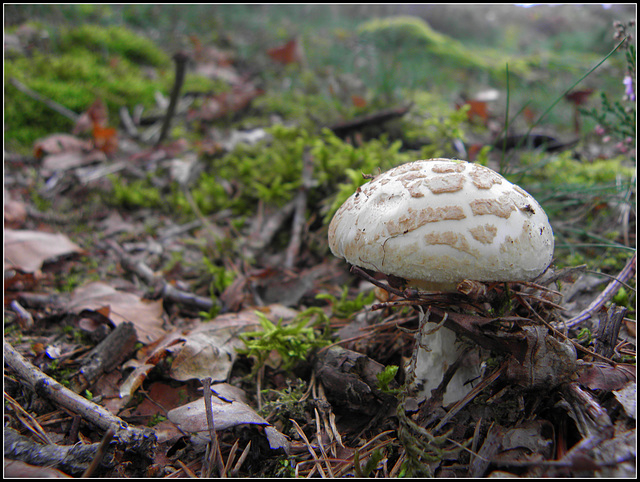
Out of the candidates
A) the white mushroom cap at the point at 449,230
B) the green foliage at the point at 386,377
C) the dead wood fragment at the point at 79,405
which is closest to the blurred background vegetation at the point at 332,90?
the white mushroom cap at the point at 449,230

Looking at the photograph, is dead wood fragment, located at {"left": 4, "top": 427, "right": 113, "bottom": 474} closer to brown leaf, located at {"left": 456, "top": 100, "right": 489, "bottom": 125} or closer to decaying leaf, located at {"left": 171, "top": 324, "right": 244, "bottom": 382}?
decaying leaf, located at {"left": 171, "top": 324, "right": 244, "bottom": 382}

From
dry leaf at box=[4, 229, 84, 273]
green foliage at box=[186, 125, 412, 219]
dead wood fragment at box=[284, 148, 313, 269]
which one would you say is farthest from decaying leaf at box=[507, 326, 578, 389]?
dry leaf at box=[4, 229, 84, 273]

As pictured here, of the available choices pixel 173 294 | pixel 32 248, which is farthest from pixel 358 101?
pixel 32 248

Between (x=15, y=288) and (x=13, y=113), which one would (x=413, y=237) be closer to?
(x=15, y=288)

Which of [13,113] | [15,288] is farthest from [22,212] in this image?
[13,113]

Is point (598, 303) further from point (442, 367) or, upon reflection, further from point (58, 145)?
point (58, 145)

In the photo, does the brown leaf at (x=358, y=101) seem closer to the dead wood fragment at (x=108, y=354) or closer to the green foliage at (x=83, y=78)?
the green foliage at (x=83, y=78)
